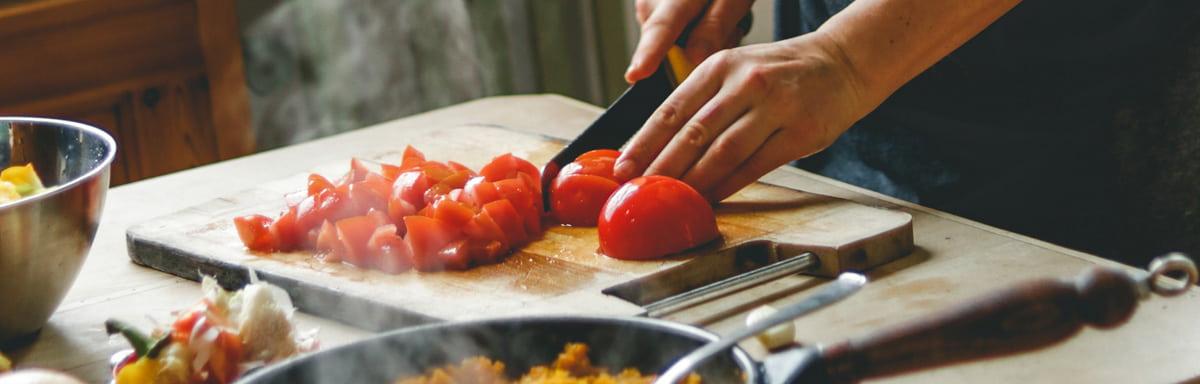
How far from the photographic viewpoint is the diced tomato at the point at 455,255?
148cm

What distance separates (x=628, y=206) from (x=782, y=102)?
0.85 ft

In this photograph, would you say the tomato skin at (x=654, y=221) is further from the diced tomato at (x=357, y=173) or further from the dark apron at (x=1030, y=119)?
the dark apron at (x=1030, y=119)

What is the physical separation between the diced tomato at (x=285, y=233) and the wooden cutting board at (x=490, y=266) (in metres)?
0.02

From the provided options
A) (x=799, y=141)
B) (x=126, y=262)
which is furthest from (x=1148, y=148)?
(x=126, y=262)

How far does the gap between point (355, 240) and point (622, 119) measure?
1.49 ft

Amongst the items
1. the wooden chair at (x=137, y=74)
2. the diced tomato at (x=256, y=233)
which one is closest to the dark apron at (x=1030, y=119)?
the diced tomato at (x=256, y=233)

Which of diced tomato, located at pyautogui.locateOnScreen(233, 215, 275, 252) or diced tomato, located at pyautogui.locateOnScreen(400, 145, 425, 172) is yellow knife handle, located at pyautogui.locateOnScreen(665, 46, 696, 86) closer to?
diced tomato, located at pyautogui.locateOnScreen(400, 145, 425, 172)

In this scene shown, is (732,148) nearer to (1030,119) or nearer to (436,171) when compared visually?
(436,171)

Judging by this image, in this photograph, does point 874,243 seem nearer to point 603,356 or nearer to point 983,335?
point 603,356

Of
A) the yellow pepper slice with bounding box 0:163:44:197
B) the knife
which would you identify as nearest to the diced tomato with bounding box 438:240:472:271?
the knife

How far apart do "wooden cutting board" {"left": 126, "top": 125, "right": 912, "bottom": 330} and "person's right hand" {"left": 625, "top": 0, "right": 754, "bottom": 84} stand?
28cm

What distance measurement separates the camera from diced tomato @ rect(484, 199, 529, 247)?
5.02ft

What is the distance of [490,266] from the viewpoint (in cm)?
Answer: 150

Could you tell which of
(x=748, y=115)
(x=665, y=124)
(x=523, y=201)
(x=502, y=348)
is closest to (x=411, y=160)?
(x=523, y=201)
